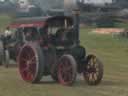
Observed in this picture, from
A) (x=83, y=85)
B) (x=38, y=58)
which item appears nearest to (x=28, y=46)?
(x=38, y=58)

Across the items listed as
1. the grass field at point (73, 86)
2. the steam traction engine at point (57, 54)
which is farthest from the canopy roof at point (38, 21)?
the grass field at point (73, 86)

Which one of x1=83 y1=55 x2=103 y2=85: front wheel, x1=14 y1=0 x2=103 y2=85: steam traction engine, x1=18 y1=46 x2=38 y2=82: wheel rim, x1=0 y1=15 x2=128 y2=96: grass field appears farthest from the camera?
x1=18 y1=46 x2=38 y2=82: wheel rim

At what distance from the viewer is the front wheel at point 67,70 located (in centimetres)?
1422

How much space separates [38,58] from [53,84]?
→ 0.92 meters

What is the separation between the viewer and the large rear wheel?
1478 centimetres

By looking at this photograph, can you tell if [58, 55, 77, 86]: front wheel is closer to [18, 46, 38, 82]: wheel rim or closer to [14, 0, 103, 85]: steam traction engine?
[14, 0, 103, 85]: steam traction engine

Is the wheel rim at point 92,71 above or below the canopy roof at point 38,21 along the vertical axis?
below

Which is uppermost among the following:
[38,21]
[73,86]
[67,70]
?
[38,21]

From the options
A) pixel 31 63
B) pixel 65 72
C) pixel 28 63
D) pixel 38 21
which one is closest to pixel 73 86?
pixel 65 72

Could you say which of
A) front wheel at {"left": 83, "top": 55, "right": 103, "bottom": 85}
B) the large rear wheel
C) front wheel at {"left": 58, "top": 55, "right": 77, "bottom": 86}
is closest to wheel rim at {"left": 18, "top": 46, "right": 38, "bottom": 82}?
the large rear wheel

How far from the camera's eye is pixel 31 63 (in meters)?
15.2

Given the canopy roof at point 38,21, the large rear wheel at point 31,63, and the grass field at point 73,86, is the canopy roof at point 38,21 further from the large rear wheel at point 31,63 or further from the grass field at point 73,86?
the grass field at point 73,86

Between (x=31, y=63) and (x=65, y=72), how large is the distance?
1.15m

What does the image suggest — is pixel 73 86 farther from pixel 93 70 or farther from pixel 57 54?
pixel 57 54
